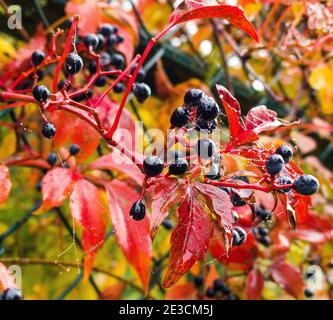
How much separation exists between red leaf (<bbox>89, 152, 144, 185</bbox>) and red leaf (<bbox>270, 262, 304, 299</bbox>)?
1.50 ft

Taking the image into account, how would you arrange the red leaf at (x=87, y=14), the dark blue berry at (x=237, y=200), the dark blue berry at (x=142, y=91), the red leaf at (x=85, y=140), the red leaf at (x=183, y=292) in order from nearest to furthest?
the dark blue berry at (x=237, y=200) → the dark blue berry at (x=142, y=91) → the red leaf at (x=85, y=140) → the red leaf at (x=87, y=14) → the red leaf at (x=183, y=292)

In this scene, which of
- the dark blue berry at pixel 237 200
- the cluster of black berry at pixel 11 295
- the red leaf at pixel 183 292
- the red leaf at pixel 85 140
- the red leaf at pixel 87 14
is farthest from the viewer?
the red leaf at pixel 183 292

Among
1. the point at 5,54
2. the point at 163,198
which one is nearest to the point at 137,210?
the point at 163,198

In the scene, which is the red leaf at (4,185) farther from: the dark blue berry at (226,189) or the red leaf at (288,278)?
the red leaf at (288,278)

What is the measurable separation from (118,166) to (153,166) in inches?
15.9

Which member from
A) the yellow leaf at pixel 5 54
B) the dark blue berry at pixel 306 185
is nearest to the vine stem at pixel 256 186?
the dark blue berry at pixel 306 185

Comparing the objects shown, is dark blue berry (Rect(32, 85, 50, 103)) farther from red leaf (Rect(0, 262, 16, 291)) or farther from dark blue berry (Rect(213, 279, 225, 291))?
dark blue berry (Rect(213, 279, 225, 291))

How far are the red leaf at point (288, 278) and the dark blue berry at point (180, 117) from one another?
0.68 metres

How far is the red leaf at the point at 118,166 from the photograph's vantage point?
100cm

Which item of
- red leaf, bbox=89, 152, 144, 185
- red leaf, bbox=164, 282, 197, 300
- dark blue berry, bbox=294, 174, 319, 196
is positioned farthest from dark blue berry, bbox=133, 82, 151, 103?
red leaf, bbox=164, 282, 197, 300

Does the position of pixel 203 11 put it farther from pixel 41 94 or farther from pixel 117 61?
pixel 117 61

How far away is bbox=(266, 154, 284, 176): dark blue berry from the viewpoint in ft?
2.20

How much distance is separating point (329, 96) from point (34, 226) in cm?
105

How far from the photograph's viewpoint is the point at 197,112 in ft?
2.30
